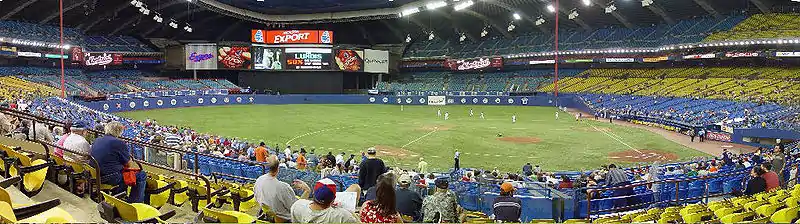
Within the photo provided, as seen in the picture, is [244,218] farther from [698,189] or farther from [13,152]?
[698,189]

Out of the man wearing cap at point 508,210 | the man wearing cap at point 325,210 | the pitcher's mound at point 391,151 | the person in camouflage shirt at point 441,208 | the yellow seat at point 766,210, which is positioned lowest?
the pitcher's mound at point 391,151

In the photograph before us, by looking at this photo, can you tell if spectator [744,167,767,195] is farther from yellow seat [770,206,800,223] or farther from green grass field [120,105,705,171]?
green grass field [120,105,705,171]

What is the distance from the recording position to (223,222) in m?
5.68

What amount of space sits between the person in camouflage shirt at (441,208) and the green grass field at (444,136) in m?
17.1

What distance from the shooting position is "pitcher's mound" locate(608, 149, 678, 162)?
26170 millimetres

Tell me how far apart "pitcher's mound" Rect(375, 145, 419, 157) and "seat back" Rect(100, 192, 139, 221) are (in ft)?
69.9

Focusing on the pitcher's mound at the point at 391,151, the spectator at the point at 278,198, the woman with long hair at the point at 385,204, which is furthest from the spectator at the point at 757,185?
the pitcher's mound at the point at 391,151

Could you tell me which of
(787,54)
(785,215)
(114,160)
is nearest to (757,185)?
(785,215)

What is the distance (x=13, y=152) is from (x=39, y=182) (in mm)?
1255

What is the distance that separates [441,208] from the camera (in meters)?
6.37

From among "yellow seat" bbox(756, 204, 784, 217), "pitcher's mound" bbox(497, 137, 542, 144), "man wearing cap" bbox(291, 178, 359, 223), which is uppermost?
"man wearing cap" bbox(291, 178, 359, 223)

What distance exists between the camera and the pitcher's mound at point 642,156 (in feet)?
85.9

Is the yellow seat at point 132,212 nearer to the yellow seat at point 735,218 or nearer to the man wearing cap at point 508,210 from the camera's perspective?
the man wearing cap at point 508,210

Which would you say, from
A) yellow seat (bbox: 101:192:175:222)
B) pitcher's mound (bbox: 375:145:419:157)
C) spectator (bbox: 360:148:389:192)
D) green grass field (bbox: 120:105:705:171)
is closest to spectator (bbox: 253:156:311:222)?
yellow seat (bbox: 101:192:175:222)
